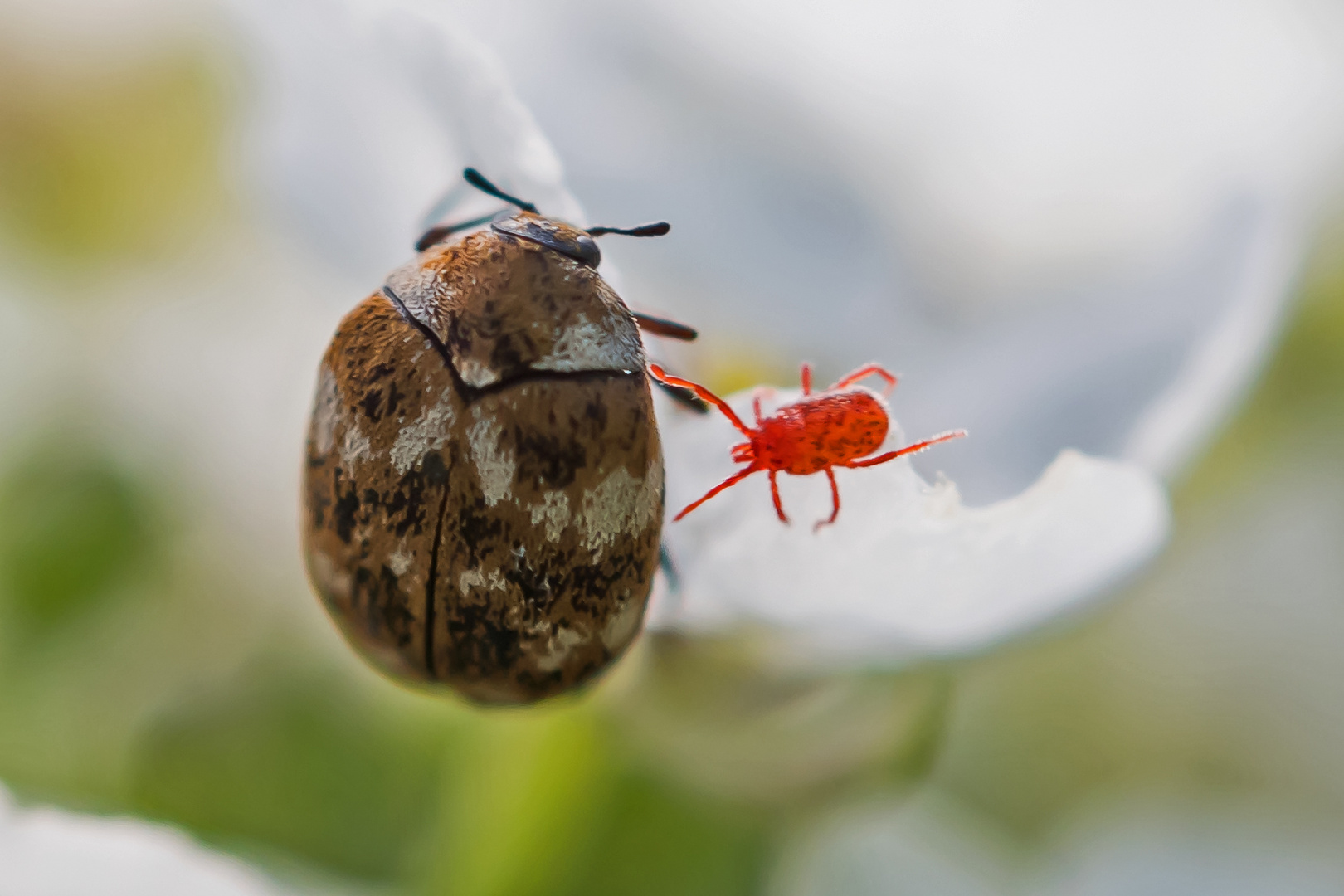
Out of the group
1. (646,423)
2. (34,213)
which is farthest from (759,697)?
(34,213)

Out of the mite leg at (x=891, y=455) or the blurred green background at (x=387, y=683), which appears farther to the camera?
the blurred green background at (x=387, y=683)

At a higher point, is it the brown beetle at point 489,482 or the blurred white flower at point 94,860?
the brown beetle at point 489,482

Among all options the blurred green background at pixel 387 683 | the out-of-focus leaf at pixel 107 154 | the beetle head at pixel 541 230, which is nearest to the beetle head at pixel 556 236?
the beetle head at pixel 541 230

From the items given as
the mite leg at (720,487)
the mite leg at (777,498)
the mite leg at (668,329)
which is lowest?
the mite leg at (777,498)

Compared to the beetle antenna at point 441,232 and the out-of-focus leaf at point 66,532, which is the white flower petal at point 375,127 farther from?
the out-of-focus leaf at point 66,532

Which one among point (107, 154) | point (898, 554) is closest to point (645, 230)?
point (898, 554)

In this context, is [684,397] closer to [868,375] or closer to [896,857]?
[868,375]

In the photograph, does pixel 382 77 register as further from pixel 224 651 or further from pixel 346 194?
pixel 224 651

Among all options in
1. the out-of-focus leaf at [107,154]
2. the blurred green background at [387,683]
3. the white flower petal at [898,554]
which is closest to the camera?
the white flower petal at [898,554]
